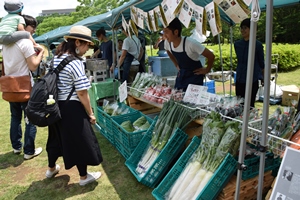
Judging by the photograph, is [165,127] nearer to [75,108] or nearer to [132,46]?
[75,108]

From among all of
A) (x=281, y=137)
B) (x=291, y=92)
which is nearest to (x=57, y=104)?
(x=281, y=137)

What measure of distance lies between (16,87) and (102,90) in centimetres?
174

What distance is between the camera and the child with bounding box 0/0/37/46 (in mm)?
3160

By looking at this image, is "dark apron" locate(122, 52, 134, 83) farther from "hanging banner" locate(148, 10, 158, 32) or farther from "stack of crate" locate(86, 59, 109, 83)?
"hanging banner" locate(148, 10, 158, 32)

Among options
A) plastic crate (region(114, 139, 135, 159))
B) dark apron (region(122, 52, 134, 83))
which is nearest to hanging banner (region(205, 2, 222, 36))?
plastic crate (region(114, 139, 135, 159))

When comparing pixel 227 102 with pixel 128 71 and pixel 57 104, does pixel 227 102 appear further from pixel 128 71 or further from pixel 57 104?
pixel 128 71

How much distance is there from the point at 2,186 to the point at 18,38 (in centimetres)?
190

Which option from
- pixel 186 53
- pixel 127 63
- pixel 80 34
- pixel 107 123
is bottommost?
pixel 107 123

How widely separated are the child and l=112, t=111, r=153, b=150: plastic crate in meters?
1.69

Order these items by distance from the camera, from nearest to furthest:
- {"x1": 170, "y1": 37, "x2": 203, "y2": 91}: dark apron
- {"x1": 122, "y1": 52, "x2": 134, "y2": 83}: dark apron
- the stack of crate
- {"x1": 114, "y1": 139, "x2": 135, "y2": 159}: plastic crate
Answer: {"x1": 114, "y1": 139, "x2": 135, "y2": 159}: plastic crate → {"x1": 170, "y1": 37, "x2": 203, "y2": 91}: dark apron → the stack of crate → {"x1": 122, "y1": 52, "x2": 134, "y2": 83}: dark apron

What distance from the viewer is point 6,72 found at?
3.44 m

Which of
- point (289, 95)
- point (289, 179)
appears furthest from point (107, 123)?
point (289, 95)

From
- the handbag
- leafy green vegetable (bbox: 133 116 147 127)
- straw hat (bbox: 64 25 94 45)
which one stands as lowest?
leafy green vegetable (bbox: 133 116 147 127)

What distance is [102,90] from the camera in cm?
487
